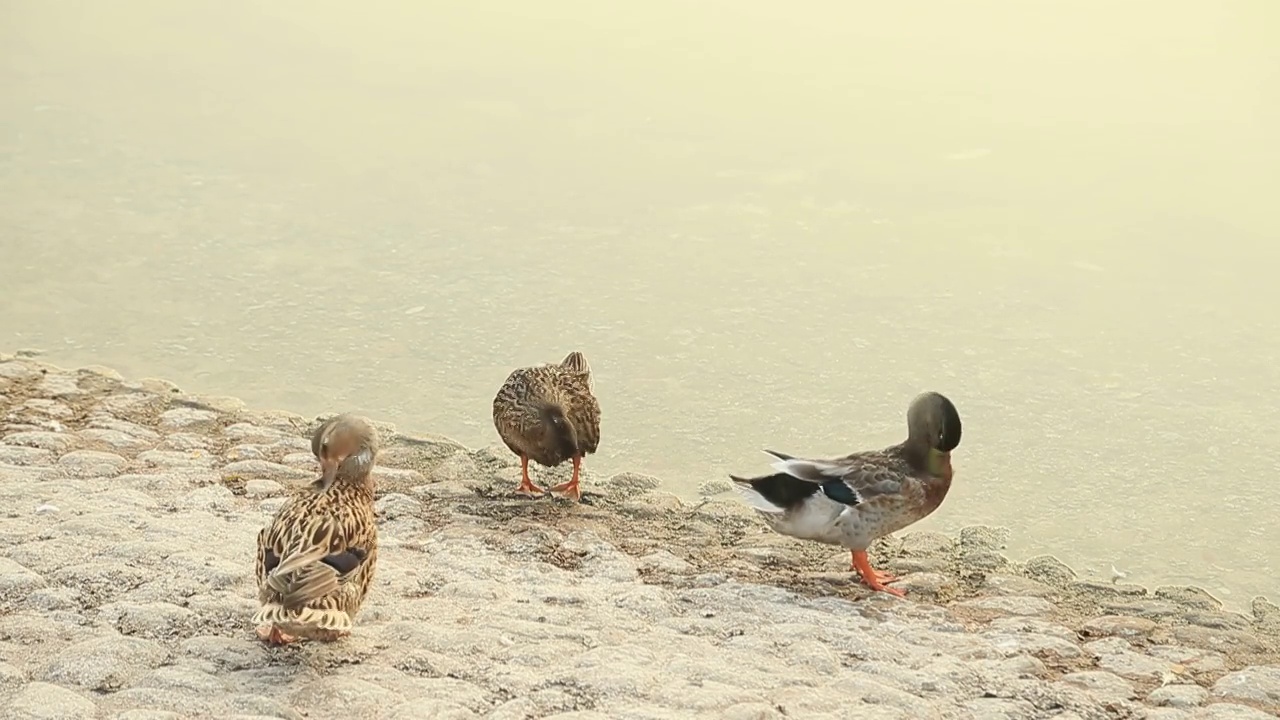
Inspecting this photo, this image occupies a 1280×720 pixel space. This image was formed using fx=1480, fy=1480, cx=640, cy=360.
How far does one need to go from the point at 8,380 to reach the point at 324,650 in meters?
3.25

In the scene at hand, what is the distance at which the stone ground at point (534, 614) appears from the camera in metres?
3.71

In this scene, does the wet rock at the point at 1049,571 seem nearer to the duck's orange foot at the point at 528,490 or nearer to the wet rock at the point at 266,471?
the duck's orange foot at the point at 528,490

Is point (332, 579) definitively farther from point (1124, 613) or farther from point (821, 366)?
point (821, 366)

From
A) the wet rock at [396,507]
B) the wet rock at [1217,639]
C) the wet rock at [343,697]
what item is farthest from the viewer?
the wet rock at [396,507]

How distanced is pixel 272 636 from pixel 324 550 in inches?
10.5

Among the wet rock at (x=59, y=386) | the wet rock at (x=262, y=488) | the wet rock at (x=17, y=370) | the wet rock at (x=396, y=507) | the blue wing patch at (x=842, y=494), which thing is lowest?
the wet rock at (x=396, y=507)

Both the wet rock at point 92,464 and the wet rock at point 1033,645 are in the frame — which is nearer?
the wet rock at point 1033,645

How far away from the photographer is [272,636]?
3.91 meters

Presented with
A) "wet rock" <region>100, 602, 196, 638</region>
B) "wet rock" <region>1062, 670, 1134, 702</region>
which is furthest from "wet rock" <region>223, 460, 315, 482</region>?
"wet rock" <region>1062, 670, 1134, 702</region>

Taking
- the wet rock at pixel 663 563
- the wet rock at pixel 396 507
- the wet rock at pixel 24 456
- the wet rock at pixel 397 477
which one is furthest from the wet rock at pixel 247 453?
the wet rock at pixel 663 563

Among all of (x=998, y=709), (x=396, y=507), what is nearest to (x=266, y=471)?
(x=396, y=507)

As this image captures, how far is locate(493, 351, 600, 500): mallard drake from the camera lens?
5562 mm

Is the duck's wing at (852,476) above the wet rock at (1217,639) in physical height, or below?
above

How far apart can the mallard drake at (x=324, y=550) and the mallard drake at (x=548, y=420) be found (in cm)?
119
